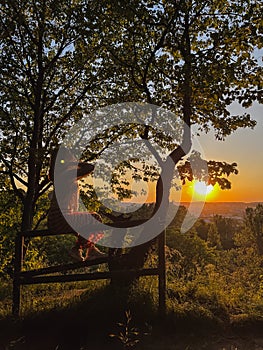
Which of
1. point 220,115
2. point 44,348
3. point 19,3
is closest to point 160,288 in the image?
point 44,348

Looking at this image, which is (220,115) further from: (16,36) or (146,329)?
(16,36)

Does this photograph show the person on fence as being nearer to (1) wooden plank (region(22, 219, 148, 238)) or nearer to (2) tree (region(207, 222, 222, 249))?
(1) wooden plank (region(22, 219, 148, 238))

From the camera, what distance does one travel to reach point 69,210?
754 cm

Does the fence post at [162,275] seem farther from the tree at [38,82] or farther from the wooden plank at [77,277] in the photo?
the tree at [38,82]

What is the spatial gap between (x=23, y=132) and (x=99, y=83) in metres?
3.70

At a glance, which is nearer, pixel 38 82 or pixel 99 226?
pixel 99 226

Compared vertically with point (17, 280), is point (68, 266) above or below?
above

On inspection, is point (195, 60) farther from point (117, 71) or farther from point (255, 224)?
point (255, 224)

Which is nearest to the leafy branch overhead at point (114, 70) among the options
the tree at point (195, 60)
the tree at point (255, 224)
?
the tree at point (195, 60)

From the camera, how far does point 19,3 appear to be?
13.8 meters

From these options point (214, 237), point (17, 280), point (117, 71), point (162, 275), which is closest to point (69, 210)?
point (17, 280)

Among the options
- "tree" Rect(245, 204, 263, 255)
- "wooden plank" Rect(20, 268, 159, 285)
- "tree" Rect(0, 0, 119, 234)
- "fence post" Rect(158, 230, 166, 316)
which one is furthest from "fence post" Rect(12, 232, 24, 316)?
"tree" Rect(245, 204, 263, 255)

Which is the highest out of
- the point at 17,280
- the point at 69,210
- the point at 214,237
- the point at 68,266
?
the point at 69,210

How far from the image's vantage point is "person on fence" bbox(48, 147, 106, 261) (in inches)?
289
